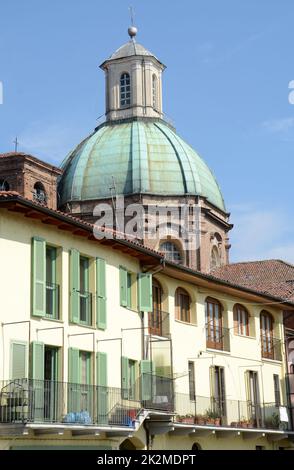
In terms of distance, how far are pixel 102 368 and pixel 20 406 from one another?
4939 millimetres

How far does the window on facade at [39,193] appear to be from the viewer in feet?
179

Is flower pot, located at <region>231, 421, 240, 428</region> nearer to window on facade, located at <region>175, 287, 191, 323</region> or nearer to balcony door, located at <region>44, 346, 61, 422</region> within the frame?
window on facade, located at <region>175, 287, 191, 323</region>

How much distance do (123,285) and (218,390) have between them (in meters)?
9.06

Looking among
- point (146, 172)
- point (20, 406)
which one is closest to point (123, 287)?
point (20, 406)

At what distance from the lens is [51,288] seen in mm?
27656

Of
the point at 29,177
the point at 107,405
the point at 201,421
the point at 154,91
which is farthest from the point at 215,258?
the point at 107,405

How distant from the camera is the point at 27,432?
81.4 ft

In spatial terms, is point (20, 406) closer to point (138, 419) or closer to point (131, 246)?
point (138, 419)

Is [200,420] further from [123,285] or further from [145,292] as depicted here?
[123,285]

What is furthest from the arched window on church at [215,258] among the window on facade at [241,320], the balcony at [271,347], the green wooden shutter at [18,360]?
the green wooden shutter at [18,360]

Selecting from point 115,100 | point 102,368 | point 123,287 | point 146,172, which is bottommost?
point 102,368

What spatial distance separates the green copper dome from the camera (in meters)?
58.5

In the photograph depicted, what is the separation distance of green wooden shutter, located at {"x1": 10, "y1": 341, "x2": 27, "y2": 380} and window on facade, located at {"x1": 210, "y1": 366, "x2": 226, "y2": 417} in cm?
1279

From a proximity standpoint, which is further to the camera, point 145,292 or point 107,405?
point 145,292
